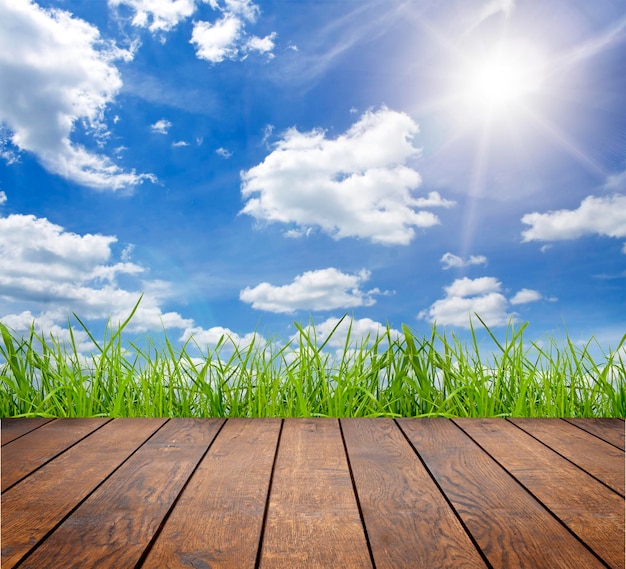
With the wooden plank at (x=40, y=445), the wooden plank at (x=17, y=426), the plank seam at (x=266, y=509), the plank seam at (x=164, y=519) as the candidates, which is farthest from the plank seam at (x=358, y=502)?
the wooden plank at (x=17, y=426)

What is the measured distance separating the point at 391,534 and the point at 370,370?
163 cm

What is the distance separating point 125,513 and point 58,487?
0.32 m

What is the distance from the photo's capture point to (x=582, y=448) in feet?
6.86

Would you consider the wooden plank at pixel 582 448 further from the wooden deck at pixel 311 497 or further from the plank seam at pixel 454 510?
the plank seam at pixel 454 510

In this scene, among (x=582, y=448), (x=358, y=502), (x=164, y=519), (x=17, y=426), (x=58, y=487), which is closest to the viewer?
(x=164, y=519)

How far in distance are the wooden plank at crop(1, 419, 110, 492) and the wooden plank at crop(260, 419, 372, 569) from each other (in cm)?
78

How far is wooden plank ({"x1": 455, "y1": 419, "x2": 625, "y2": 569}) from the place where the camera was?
1.30 meters

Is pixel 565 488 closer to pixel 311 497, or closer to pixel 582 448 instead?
pixel 582 448

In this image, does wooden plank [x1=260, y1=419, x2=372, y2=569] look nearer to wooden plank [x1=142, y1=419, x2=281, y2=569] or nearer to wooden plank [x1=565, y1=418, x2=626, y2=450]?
wooden plank [x1=142, y1=419, x2=281, y2=569]

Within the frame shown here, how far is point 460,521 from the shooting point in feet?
4.48

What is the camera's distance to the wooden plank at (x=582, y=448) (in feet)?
5.82

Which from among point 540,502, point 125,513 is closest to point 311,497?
point 125,513

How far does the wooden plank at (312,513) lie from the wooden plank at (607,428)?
107 cm

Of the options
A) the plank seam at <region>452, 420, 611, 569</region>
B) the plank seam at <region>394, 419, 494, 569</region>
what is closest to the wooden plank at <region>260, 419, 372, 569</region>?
the plank seam at <region>394, 419, 494, 569</region>
